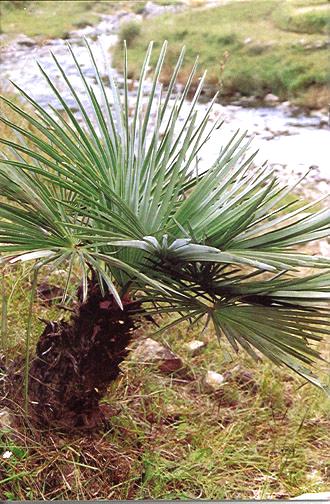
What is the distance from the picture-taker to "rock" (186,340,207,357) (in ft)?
4.03

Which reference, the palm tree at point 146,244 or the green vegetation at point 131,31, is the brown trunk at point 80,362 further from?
the green vegetation at point 131,31

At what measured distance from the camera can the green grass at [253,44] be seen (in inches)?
49.0

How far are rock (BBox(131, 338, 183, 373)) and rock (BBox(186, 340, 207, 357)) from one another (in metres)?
0.03

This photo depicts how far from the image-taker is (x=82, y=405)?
39.8 inches

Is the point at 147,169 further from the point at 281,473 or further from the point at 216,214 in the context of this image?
the point at 281,473

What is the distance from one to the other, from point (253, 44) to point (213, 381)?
0.59 meters

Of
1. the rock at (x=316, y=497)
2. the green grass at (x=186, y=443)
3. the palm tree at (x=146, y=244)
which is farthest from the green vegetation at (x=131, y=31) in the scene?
the rock at (x=316, y=497)

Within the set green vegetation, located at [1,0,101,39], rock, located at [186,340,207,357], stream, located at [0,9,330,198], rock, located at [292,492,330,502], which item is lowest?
rock, located at [292,492,330,502]

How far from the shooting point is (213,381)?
1.18m

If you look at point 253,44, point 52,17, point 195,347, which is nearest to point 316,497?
point 195,347

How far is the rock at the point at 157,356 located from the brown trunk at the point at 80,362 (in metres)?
0.18

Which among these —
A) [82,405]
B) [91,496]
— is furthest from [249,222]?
[91,496]

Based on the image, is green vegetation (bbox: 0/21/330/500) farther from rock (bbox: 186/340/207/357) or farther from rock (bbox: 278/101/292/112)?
rock (bbox: 278/101/292/112)

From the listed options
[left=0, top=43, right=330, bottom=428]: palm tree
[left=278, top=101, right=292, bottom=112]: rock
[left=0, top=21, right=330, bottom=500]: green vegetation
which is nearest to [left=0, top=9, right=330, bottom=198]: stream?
[left=278, top=101, right=292, bottom=112]: rock
